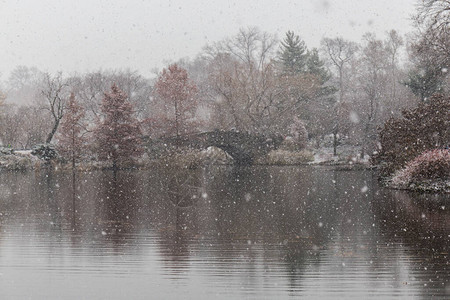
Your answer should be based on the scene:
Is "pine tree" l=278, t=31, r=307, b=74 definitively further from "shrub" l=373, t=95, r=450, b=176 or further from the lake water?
the lake water

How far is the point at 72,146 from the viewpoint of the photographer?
2630cm

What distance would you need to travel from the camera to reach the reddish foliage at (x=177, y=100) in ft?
94.4

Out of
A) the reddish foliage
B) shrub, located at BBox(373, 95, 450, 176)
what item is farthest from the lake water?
the reddish foliage

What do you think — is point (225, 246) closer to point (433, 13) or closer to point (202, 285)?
point (202, 285)

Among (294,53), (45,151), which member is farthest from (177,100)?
(294,53)

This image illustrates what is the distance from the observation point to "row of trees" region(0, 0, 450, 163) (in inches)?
1143

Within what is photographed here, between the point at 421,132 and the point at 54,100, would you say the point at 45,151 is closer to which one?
the point at 54,100

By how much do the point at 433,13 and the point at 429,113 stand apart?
12.7ft

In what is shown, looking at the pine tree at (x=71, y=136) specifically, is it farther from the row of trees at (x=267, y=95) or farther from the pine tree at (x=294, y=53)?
the pine tree at (x=294, y=53)

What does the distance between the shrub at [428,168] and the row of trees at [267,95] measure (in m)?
7.94

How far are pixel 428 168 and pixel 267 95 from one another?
63.7ft

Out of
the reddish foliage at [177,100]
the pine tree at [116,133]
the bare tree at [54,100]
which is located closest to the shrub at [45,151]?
the bare tree at [54,100]

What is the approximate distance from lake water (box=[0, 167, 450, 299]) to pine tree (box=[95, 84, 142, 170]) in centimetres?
1257

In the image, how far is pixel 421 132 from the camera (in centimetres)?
1616
